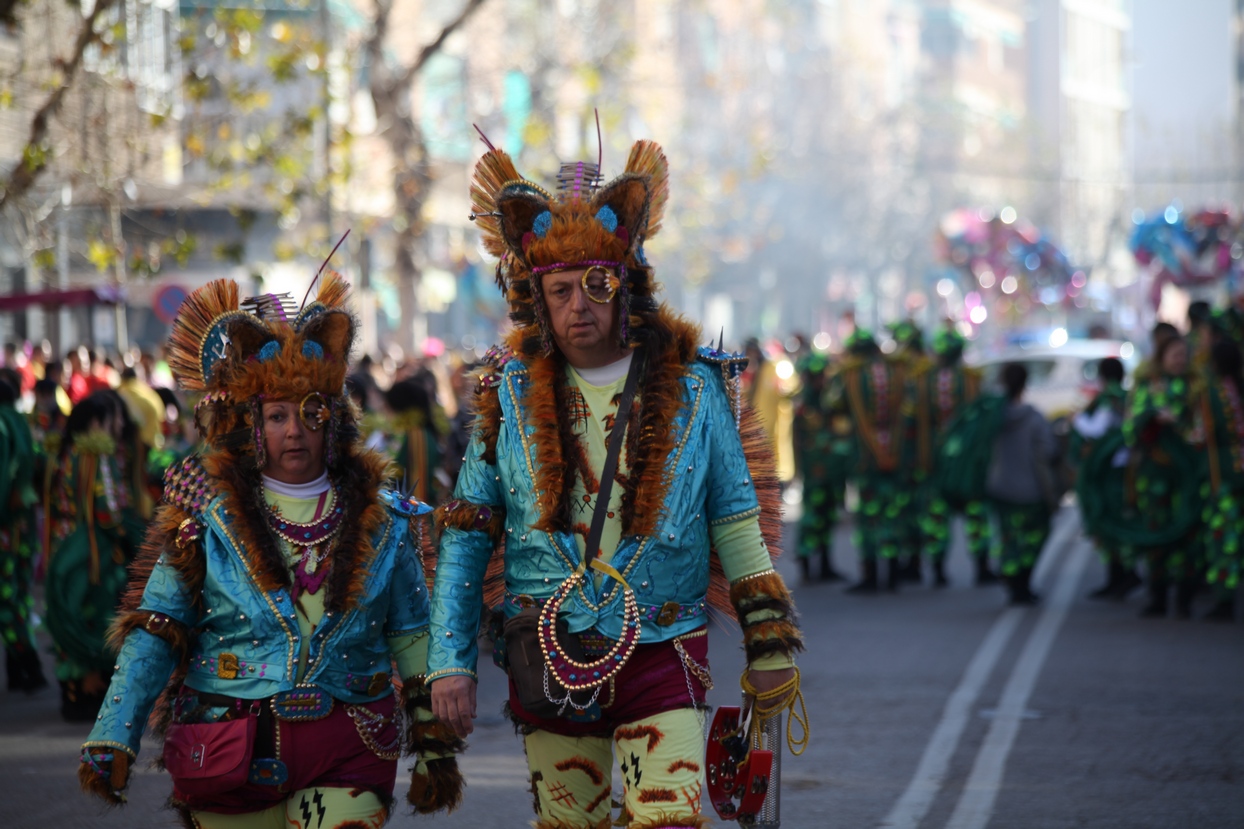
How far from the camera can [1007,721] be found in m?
8.69

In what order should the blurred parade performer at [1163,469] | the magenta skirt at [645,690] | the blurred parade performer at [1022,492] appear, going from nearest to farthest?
1. the magenta skirt at [645,690]
2. the blurred parade performer at [1163,469]
3. the blurred parade performer at [1022,492]

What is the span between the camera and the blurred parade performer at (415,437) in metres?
10.6

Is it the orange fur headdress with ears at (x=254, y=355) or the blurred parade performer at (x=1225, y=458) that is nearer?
the orange fur headdress with ears at (x=254, y=355)

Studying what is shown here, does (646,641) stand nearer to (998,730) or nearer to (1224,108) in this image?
(998,730)

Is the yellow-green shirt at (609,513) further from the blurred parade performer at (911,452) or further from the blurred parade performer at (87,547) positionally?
the blurred parade performer at (911,452)

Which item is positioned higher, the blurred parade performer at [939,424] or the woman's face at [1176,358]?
the woman's face at [1176,358]

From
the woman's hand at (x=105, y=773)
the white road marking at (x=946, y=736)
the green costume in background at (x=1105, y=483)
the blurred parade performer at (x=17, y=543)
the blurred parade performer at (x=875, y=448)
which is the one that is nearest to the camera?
the woman's hand at (x=105, y=773)

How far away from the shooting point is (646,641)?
4.17 m

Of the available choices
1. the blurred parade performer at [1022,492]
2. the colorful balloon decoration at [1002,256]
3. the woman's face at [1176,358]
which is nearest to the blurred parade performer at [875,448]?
the blurred parade performer at [1022,492]

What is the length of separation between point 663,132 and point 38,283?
27.6 meters

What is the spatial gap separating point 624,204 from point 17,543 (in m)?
6.57

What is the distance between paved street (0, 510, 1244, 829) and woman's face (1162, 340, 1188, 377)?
174 cm

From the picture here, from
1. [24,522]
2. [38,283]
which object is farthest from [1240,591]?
[38,283]

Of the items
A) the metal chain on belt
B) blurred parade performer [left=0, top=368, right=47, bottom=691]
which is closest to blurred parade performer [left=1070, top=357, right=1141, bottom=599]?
blurred parade performer [left=0, top=368, right=47, bottom=691]
